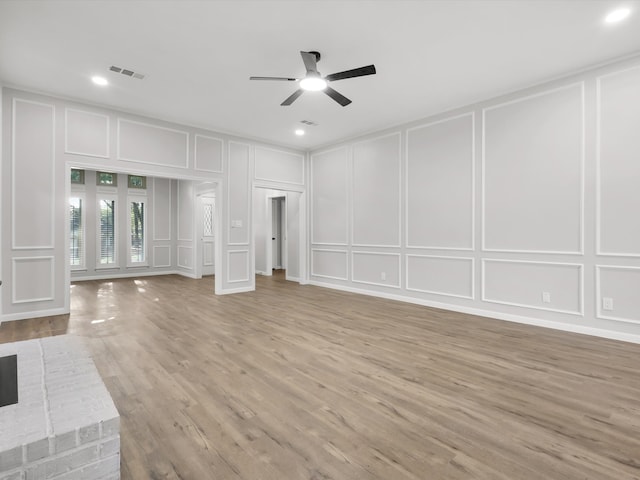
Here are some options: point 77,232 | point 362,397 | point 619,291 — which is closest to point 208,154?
point 77,232

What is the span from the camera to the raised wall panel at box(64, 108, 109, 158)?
483cm

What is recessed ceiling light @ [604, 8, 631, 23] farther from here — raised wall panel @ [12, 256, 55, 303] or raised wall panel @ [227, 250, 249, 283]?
raised wall panel @ [12, 256, 55, 303]

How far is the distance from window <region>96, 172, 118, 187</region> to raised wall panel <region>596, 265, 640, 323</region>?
10.1 m

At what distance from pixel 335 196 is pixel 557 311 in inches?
172

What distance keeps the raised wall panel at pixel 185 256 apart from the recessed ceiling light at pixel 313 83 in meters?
6.66

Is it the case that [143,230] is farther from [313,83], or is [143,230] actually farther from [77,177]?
[313,83]

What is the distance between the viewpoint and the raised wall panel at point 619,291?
3580mm

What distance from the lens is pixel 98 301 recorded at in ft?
18.9

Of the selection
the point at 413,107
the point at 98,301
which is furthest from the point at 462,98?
the point at 98,301

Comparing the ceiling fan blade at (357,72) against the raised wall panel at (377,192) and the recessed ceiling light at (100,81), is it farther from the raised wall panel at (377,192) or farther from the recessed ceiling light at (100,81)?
the recessed ceiling light at (100,81)

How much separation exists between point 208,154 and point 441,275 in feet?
15.2

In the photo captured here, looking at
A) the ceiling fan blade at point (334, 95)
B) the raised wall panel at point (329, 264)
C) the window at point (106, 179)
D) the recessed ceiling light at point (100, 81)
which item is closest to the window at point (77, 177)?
the window at point (106, 179)

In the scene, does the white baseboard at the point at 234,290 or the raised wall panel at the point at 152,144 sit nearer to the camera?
the raised wall panel at the point at 152,144

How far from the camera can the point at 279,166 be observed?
7.31 meters
